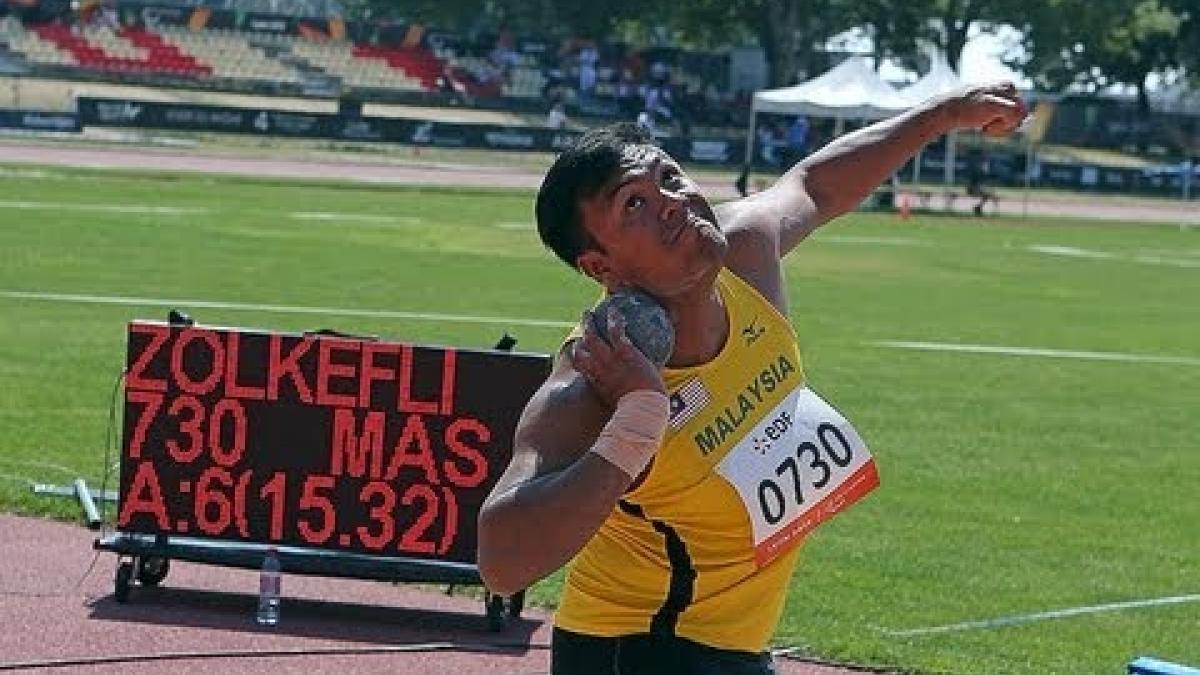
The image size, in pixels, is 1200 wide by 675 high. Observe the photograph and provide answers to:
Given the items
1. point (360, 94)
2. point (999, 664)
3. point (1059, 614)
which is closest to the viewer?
point (999, 664)

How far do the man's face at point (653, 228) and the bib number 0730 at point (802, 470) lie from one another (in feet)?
1.77

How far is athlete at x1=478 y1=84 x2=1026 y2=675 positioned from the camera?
13.8 ft

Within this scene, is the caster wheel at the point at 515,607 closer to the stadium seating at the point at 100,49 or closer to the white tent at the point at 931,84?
the white tent at the point at 931,84

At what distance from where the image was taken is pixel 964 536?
1234 cm

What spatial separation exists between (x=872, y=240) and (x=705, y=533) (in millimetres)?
35573

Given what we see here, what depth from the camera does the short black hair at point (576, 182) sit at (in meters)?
4.51

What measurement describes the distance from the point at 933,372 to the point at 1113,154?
74299mm

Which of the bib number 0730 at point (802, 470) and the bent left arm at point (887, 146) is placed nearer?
the bib number 0730 at point (802, 470)

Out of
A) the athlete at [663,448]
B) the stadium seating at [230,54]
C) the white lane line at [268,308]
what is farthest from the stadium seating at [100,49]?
the athlete at [663,448]

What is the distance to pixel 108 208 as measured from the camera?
34875 mm

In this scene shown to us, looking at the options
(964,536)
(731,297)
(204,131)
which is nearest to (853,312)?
(964,536)

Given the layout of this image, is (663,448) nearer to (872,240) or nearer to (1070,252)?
(872,240)

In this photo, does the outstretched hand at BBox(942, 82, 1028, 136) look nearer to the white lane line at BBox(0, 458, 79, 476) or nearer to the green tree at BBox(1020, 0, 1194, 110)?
the white lane line at BBox(0, 458, 79, 476)

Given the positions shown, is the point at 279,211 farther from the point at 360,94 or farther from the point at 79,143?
the point at 360,94
